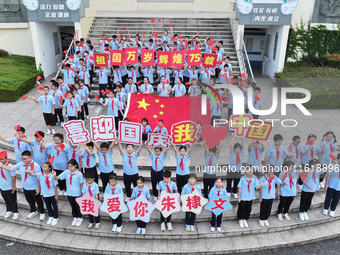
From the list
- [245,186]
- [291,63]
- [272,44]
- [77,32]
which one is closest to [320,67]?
[291,63]

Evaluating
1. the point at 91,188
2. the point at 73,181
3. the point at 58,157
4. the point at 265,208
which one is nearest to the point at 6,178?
the point at 58,157

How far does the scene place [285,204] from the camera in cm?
645

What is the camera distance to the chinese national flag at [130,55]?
31.8 ft

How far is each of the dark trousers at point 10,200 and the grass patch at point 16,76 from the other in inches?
249

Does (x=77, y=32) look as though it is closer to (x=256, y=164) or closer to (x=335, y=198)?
(x=256, y=164)

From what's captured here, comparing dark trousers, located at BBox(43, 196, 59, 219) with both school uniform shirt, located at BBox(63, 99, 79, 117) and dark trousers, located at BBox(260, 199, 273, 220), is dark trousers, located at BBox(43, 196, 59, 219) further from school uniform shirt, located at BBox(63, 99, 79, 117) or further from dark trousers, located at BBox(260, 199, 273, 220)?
dark trousers, located at BBox(260, 199, 273, 220)

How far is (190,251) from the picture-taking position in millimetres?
5918

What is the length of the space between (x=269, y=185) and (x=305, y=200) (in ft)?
3.76

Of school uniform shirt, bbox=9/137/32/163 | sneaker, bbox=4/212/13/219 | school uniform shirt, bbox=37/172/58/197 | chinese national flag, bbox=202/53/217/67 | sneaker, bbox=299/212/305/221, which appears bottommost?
sneaker, bbox=4/212/13/219

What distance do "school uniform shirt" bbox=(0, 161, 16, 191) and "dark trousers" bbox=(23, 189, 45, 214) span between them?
37 cm

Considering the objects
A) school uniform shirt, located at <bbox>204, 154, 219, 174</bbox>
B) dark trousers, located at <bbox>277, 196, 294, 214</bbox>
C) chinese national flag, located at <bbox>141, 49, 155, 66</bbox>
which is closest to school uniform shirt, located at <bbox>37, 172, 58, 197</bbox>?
school uniform shirt, located at <bbox>204, 154, 219, 174</bbox>

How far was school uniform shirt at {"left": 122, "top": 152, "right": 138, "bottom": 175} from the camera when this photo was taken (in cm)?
623

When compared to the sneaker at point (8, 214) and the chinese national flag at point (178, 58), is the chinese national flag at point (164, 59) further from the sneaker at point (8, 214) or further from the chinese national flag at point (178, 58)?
the sneaker at point (8, 214)

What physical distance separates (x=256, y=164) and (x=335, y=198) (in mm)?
1836
